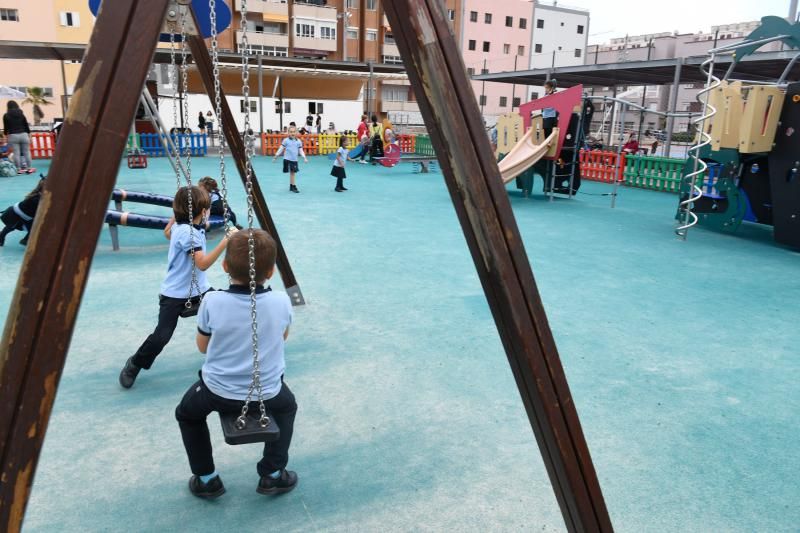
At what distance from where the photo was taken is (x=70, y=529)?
2506mm

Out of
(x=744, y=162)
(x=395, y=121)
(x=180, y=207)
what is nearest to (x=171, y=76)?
(x=180, y=207)

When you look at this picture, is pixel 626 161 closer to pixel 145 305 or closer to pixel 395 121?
pixel 145 305

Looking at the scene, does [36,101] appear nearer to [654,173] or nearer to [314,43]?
[314,43]

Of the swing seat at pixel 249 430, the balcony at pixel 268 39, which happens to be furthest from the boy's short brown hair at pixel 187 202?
the balcony at pixel 268 39

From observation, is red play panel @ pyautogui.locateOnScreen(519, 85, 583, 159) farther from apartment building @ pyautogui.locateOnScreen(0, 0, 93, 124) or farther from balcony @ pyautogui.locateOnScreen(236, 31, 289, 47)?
balcony @ pyautogui.locateOnScreen(236, 31, 289, 47)

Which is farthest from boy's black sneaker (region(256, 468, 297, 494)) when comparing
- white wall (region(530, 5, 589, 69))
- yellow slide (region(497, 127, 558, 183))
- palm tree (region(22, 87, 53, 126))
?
white wall (region(530, 5, 589, 69))

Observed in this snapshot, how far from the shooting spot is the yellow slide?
12.4 metres

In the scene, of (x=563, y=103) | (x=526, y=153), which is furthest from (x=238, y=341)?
(x=563, y=103)

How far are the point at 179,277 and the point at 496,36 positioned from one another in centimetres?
5985

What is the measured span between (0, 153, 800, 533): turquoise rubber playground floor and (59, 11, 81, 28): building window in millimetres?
42009

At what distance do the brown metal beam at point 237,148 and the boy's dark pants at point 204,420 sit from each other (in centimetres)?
217

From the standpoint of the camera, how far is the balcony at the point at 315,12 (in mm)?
46469

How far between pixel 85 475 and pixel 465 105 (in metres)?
2.64

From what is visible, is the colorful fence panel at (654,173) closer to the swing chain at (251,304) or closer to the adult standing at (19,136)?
the swing chain at (251,304)
